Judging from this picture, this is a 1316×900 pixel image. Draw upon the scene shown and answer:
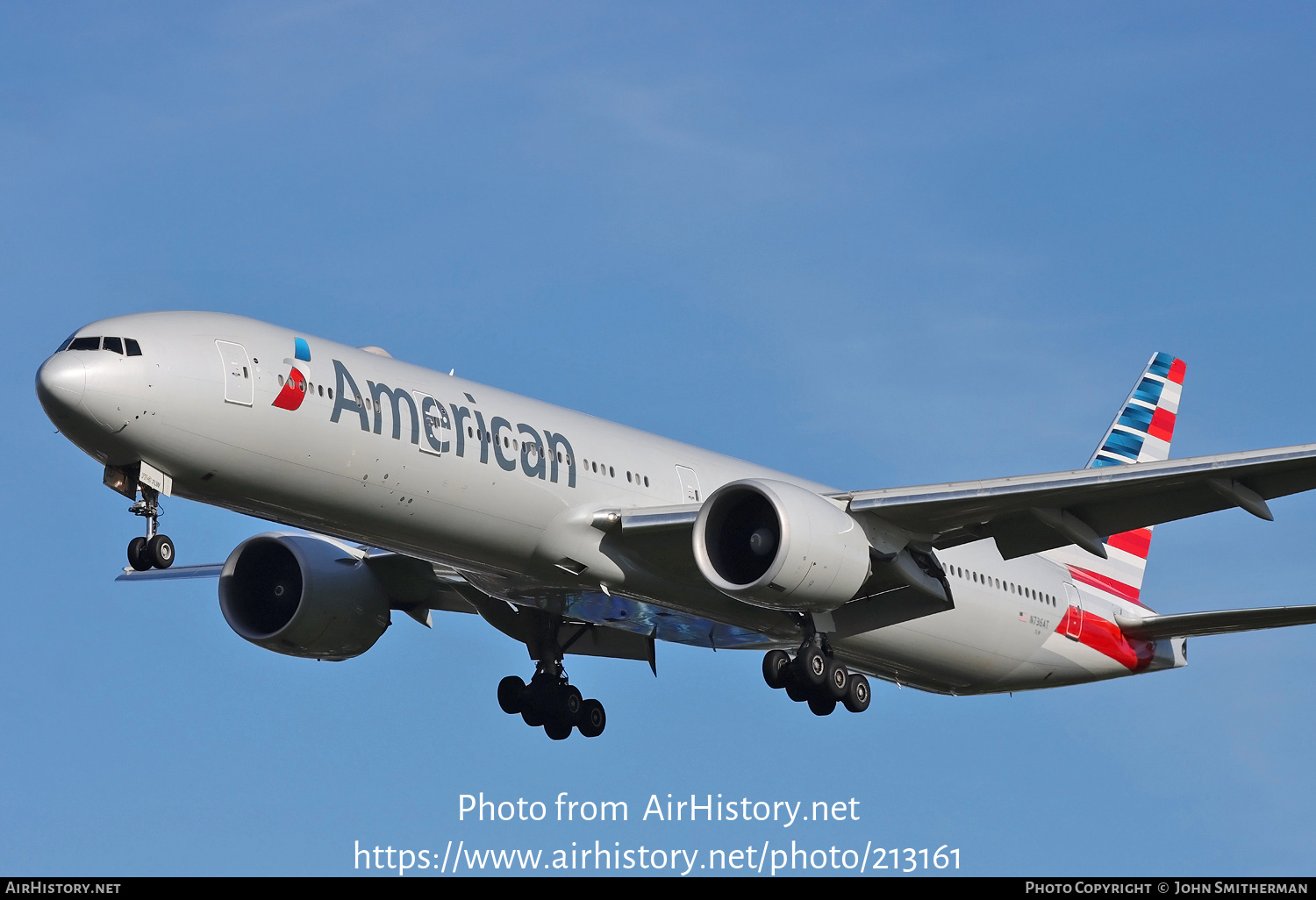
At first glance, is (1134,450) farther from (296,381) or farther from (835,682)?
(296,381)

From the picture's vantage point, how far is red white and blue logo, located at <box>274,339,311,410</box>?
2744cm

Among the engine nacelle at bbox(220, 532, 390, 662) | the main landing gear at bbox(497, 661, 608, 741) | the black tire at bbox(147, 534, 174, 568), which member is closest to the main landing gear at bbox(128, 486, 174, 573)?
the black tire at bbox(147, 534, 174, 568)

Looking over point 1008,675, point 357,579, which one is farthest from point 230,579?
point 1008,675

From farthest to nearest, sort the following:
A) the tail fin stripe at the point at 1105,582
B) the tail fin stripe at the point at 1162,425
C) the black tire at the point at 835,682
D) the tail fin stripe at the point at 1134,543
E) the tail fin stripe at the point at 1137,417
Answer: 1. the tail fin stripe at the point at 1162,425
2. the tail fin stripe at the point at 1137,417
3. the tail fin stripe at the point at 1134,543
4. the tail fin stripe at the point at 1105,582
5. the black tire at the point at 835,682

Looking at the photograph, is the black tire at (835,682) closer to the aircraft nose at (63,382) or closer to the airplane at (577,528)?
the airplane at (577,528)

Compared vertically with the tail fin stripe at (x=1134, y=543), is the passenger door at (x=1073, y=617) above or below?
below

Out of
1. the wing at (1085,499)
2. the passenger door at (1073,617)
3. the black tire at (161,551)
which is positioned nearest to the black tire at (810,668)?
the wing at (1085,499)

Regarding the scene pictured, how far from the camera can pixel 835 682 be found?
110 feet

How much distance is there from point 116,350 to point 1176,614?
2211 cm

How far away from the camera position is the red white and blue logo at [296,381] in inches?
1080

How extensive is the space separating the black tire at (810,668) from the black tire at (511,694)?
6312 millimetres

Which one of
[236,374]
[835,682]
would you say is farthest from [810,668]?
[236,374]

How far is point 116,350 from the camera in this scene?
87.0ft

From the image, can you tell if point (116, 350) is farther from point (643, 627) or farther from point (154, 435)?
point (643, 627)
